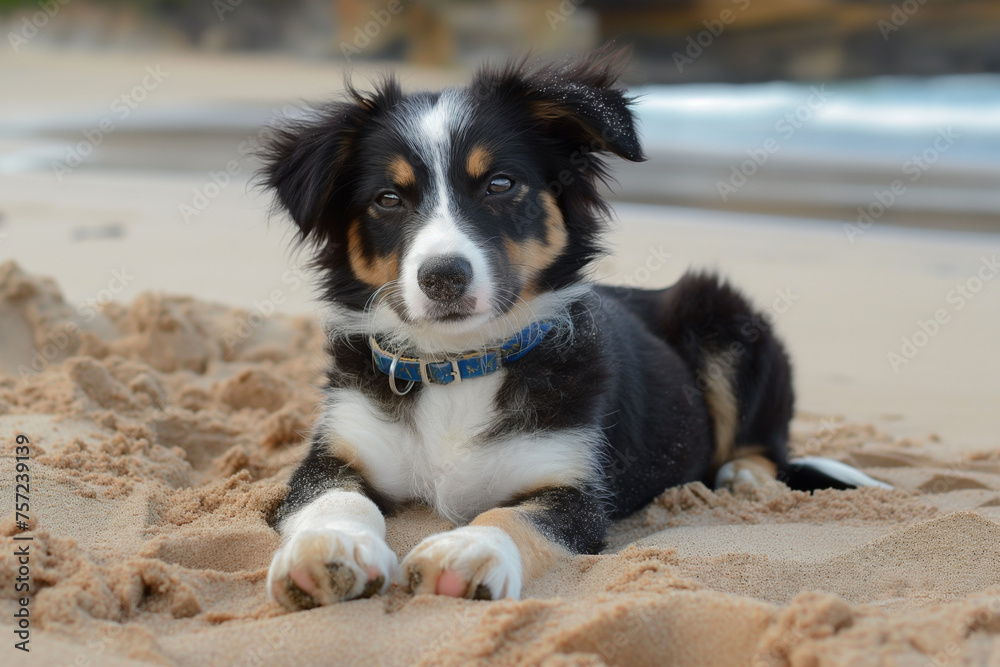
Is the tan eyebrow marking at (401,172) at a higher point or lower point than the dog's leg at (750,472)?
higher

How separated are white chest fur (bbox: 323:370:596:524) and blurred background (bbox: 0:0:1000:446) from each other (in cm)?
134

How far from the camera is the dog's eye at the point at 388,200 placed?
10.8ft


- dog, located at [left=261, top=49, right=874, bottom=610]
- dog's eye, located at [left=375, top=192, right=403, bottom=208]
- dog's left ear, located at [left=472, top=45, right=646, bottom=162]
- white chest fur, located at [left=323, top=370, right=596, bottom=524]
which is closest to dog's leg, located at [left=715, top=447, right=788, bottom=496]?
dog, located at [left=261, top=49, right=874, bottom=610]

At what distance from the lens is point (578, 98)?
3346mm

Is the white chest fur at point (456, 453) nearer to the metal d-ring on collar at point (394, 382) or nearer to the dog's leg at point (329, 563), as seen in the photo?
the metal d-ring on collar at point (394, 382)

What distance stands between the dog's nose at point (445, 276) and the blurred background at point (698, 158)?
116 centimetres

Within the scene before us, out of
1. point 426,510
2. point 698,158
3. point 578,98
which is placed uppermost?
point 578,98

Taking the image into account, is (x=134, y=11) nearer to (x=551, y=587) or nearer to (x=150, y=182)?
(x=150, y=182)

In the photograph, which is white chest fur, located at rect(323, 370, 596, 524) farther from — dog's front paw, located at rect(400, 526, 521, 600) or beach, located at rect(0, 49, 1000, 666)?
dog's front paw, located at rect(400, 526, 521, 600)

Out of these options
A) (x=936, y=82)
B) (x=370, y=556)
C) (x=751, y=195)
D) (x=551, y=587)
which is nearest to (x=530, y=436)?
(x=551, y=587)

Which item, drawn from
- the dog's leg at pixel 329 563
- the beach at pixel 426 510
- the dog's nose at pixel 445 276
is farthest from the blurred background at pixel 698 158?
the dog's leg at pixel 329 563

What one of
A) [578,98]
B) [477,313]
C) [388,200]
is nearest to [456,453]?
[477,313]

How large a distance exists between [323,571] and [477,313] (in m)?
1.02

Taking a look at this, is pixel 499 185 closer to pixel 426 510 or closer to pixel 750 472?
pixel 426 510
